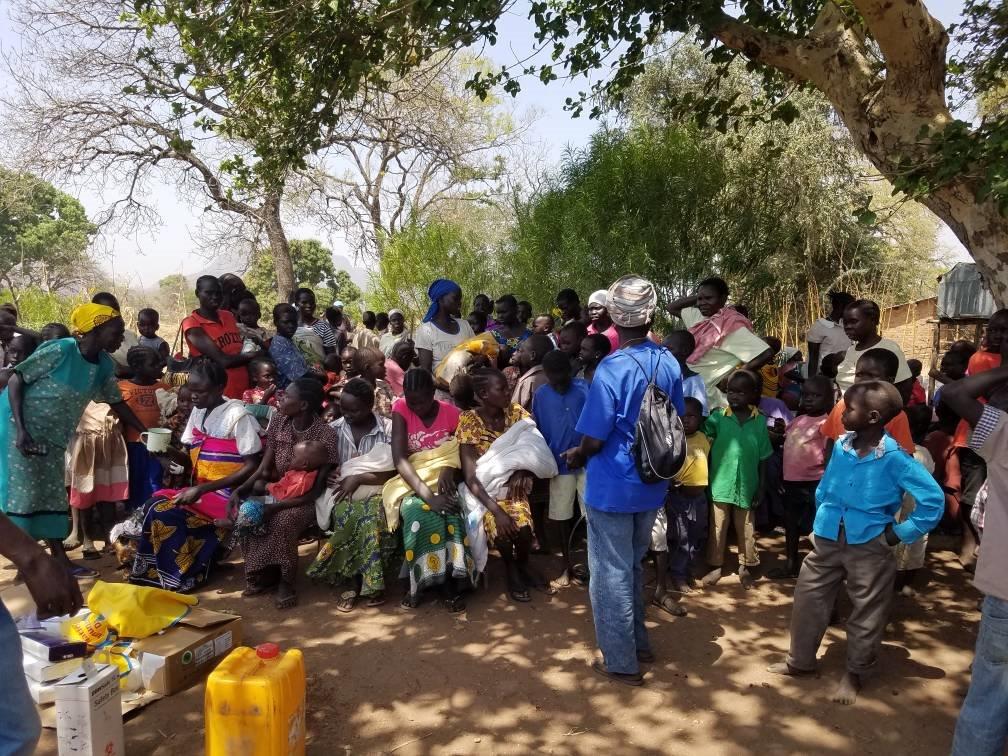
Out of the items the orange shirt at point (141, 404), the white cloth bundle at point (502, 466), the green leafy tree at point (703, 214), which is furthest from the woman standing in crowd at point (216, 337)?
the green leafy tree at point (703, 214)

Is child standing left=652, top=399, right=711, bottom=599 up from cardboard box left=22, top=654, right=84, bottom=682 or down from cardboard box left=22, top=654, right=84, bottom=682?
up

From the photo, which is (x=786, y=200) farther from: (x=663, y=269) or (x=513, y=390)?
(x=513, y=390)

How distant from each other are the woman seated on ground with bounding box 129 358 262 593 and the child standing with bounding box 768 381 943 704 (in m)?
3.40

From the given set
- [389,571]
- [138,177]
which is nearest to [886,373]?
[389,571]

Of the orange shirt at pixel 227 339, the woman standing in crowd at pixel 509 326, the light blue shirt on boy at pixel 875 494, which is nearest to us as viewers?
the light blue shirt on boy at pixel 875 494

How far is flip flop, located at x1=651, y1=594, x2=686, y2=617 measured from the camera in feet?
13.7

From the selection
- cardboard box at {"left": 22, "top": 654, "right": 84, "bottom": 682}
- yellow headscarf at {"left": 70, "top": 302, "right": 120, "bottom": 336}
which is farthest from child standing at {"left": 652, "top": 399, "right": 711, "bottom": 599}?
yellow headscarf at {"left": 70, "top": 302, "right": 120, "bottom": 336}

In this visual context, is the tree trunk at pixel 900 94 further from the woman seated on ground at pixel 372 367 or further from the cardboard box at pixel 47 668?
the cardboard box at pixel 47 668

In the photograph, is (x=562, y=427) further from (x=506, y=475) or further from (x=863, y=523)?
(x=863, y=523)

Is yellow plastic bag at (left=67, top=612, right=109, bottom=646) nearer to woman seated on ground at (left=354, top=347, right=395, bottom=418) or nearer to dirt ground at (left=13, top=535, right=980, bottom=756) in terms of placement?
dirt ground at (left=13, top=535, right=980, bottom=756)

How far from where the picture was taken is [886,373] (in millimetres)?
3754

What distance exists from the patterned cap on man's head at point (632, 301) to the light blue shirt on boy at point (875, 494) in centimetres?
112

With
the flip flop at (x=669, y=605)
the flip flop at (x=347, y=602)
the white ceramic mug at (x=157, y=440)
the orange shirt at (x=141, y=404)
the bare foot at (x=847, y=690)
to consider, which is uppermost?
the orange shirt at (x=141, y=404)

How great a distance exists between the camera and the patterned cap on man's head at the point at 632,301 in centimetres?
327
